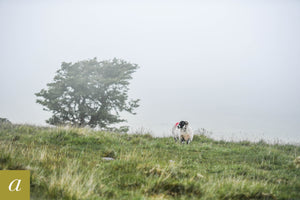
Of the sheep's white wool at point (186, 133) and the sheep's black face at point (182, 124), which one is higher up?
the sheep's black face at point (182, 124)

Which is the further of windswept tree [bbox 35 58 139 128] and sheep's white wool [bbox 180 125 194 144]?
windswept tree [bbox 35 58 139 128]

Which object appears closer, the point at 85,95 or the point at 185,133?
the point at 185,133

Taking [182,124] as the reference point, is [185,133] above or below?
below

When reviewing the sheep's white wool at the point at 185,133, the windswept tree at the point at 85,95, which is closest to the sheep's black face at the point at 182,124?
the sheep's white wool at the point at 185,133

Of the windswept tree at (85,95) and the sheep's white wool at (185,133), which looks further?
the windswept tree at (85,95)

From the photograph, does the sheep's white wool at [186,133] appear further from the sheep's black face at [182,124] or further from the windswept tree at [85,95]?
the windswept tree at [85,95]

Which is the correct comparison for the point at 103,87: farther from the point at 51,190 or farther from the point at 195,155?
the point at 51,190

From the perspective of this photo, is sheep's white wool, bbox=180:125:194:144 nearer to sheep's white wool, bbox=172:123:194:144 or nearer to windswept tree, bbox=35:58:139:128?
sheep's white wool, bbox=172:123:194:144

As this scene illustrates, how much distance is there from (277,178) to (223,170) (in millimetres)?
1419

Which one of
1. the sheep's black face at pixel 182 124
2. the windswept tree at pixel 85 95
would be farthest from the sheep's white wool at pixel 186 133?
the windswept tree at pixel 85 95

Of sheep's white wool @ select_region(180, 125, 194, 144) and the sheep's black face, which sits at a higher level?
the sheep's black face

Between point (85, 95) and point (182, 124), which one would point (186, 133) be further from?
point (85, 95)

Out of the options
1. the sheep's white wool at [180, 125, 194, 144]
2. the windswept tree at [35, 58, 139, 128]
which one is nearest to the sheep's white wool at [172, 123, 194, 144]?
the sheep's white wool at [180, 125, 194, 144]

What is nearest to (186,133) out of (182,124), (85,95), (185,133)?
(185,133)
